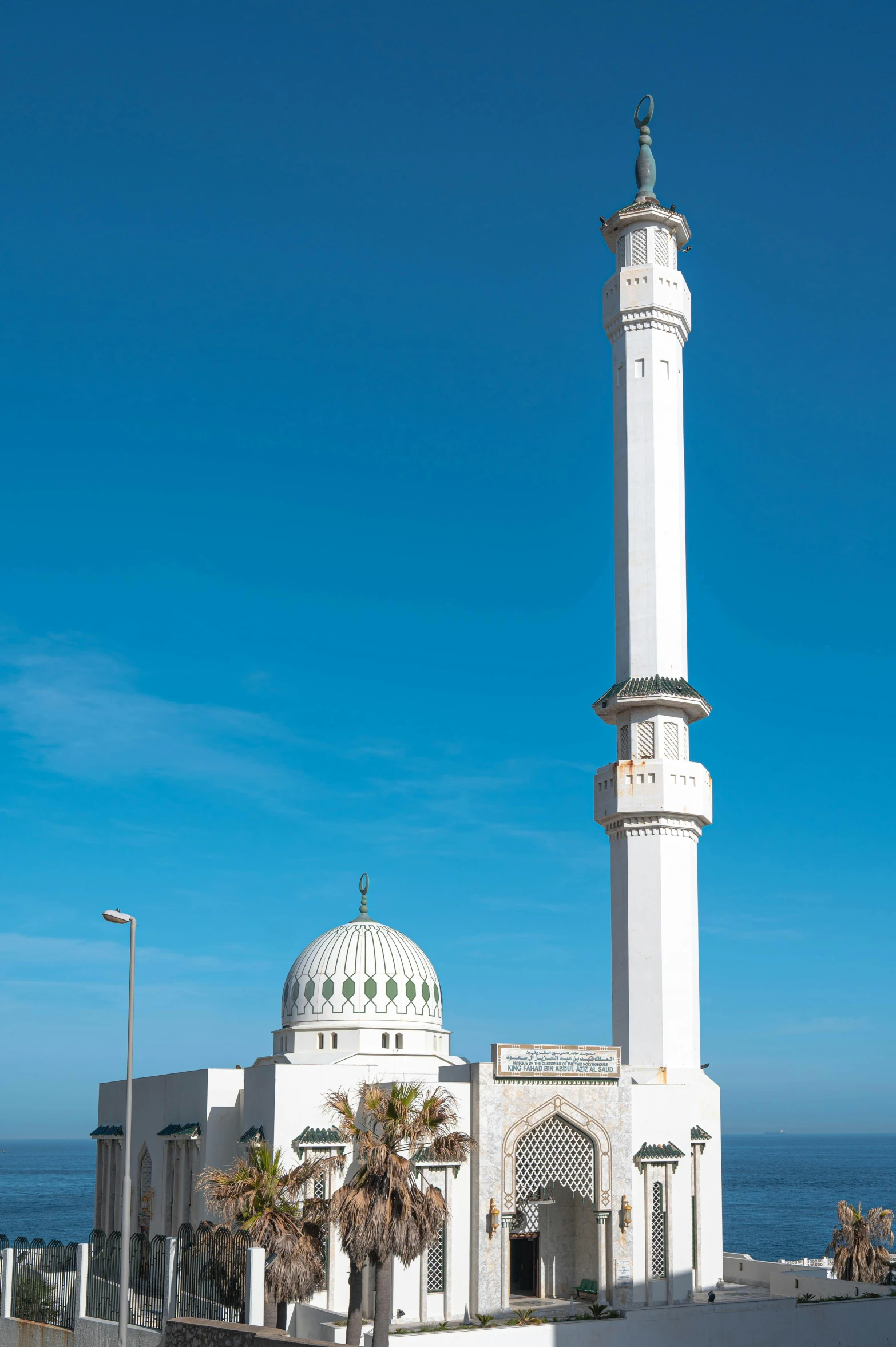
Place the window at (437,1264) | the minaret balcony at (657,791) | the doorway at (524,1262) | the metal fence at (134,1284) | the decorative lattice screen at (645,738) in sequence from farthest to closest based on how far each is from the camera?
the decorative lattice screen at (645,738), the minaret balcony at (657,791), the doorway at (524,1262), the window at (437,1264), the metal fence at (134,1284)

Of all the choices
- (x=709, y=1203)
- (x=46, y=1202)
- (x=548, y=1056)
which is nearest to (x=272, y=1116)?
(x=548, y=1056)

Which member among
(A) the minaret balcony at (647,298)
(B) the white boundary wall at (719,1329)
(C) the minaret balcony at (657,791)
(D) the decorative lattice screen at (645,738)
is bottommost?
(B) the white boundary wall at (719,1329)

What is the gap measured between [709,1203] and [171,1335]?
58.7 ft

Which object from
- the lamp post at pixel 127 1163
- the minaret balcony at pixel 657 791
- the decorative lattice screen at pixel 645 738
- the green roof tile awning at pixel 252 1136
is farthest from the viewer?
the decorative lattice screen at pixel 645 738

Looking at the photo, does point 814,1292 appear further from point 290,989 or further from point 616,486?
point 616,486

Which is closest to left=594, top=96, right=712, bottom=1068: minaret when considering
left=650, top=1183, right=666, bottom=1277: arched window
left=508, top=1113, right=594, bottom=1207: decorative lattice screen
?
left=650, top=1183, right=666, bottom=1277: arched window

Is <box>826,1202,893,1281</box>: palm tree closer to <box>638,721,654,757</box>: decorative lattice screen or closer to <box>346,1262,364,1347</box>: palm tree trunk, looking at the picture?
<box>638,721,654,757</box>: decorative lattice screen

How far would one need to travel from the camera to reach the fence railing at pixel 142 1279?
26.8 meters

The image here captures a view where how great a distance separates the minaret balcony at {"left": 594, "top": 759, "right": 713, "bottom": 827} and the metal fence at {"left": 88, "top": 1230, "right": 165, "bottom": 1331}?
55.6 ft

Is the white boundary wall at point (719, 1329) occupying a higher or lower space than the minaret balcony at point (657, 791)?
lower

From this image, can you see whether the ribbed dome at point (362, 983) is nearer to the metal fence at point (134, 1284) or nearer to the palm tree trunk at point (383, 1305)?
the metal fence at point (134, 1284)

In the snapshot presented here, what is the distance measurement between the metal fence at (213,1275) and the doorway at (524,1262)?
10634 mm

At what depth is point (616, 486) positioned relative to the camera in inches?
1706

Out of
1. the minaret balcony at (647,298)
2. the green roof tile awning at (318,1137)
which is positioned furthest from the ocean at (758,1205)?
the minaret balcony at (647,298)
